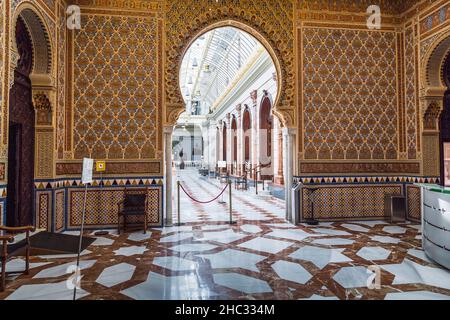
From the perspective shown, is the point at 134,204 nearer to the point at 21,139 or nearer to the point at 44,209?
the point at 44,209

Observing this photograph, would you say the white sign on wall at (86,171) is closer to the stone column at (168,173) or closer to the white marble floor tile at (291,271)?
the white marble floor tile at (291,271)

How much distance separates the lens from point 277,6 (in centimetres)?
650

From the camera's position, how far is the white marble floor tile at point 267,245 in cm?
460

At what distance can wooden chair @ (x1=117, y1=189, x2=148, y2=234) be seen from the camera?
5.67 metres

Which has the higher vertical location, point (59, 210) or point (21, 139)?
point (21, 139)

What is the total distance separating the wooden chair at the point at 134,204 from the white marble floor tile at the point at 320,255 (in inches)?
112

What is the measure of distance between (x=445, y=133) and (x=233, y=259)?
5.36 meters

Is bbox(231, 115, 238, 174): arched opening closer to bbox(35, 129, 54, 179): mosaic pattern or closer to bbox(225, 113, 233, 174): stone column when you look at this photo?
bbox(225, 113, 233, 174): stone column

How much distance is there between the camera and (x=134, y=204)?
19.3ft

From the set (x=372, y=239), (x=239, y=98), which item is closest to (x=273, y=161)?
(x=239, y=98)

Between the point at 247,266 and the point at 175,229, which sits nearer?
the point at 247,266

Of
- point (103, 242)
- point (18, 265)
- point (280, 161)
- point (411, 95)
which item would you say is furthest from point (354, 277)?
point (280, 161)
